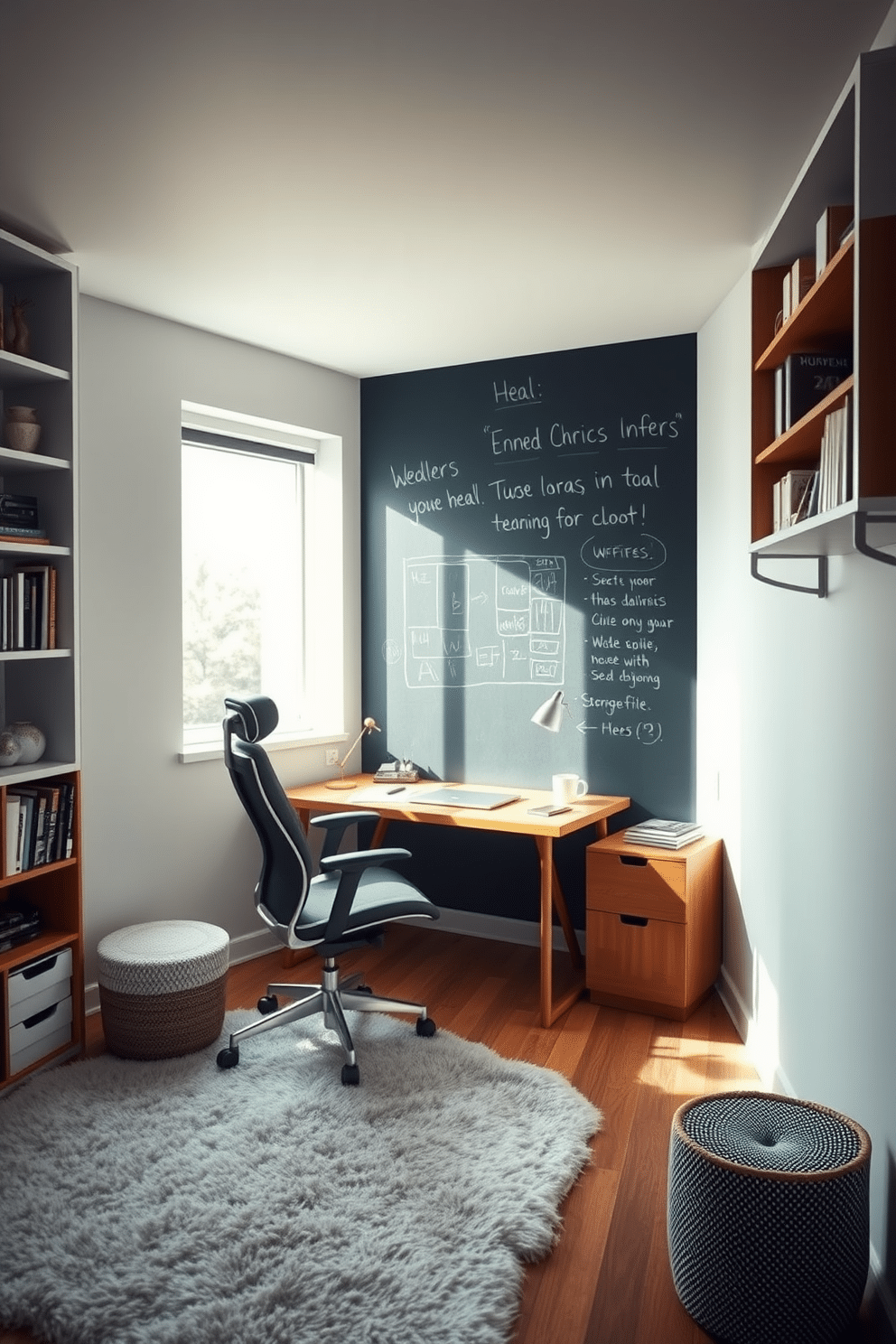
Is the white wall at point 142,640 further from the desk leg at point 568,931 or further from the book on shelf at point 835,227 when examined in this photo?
the book on shelf at point 835,227

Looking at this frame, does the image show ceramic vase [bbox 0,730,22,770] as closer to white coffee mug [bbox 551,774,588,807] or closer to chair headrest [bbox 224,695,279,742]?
chair headrest [bbox 224,695,279,742]

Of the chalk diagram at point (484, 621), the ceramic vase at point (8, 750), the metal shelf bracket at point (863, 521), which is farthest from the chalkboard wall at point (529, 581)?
the metal shelf bracket at point (863, 521)

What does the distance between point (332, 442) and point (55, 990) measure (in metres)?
2.69

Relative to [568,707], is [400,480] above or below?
above

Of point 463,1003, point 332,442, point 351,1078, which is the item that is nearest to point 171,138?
point 332,442

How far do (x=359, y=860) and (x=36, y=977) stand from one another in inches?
41.6

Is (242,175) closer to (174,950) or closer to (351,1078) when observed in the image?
(174,950)

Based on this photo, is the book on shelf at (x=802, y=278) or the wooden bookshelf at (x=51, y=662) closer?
the book on shelf at (x=802, y=278)

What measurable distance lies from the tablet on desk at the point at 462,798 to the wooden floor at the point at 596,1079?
2.31 ft

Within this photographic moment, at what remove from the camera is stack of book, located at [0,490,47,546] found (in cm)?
286

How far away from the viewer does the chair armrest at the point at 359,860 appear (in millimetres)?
2865

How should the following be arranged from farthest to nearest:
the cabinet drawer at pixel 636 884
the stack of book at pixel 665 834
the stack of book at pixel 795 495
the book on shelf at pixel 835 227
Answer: the stack of book at pixel 665 834 < the cabinet drawer at pixel 636 884 < the stack of book at pixel 795 495 < the book on shelf at pixel 835 227

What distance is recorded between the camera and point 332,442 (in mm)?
4535

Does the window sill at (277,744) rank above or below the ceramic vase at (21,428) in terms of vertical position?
below
